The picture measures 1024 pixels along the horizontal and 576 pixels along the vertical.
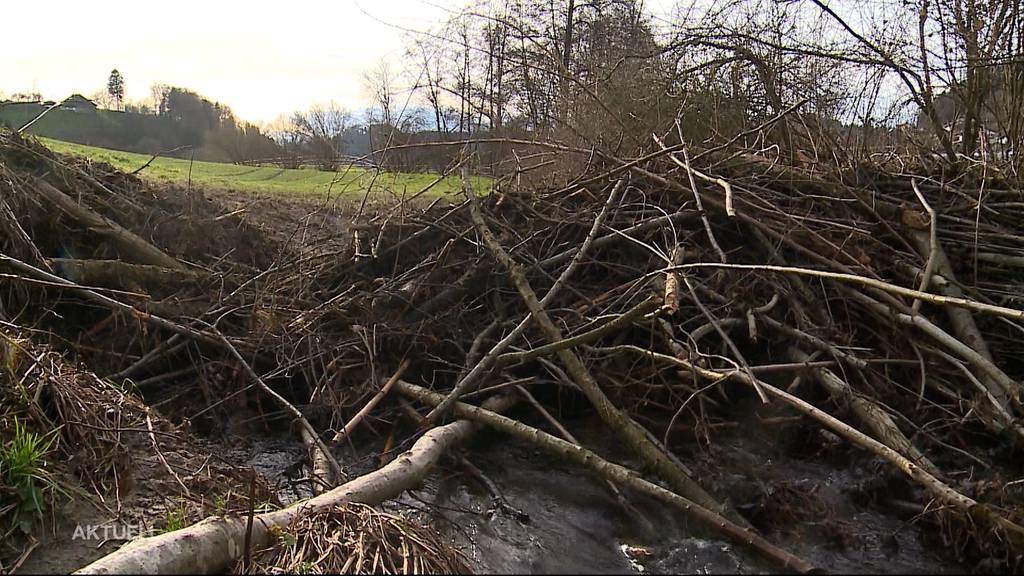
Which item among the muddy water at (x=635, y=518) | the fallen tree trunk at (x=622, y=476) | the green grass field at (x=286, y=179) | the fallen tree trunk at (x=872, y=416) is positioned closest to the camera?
the fallen tree trunk at (x=622, y=476)

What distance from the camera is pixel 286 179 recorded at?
17547mm

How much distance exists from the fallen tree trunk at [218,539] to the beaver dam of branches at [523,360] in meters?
0.01

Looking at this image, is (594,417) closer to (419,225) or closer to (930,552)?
(930,552)

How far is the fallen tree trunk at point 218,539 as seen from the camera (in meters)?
2.43

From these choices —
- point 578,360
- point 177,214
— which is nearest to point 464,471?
point 578,360

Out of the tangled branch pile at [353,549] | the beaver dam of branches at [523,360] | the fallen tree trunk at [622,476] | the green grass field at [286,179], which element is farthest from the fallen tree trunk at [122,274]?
the tangled branch pile at [353,549]

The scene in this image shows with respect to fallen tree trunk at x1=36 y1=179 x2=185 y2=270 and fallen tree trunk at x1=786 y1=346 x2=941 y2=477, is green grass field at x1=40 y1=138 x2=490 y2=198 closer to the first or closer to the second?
fallen tree trunk at x1=36 y1=179 x2=185 y2=270

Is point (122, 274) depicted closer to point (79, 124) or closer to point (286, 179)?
point (286, 179)

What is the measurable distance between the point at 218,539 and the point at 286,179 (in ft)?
52.1

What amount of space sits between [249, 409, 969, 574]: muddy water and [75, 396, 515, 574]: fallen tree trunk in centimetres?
49

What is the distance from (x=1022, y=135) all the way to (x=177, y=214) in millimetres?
8923

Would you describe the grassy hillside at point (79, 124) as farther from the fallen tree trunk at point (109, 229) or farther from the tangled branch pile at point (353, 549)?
the tangled branch pile at point (353, 549)

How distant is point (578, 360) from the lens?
4891 mm

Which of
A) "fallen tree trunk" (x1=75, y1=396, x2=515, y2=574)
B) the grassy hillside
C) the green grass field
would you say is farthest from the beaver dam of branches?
the grassy hillside
